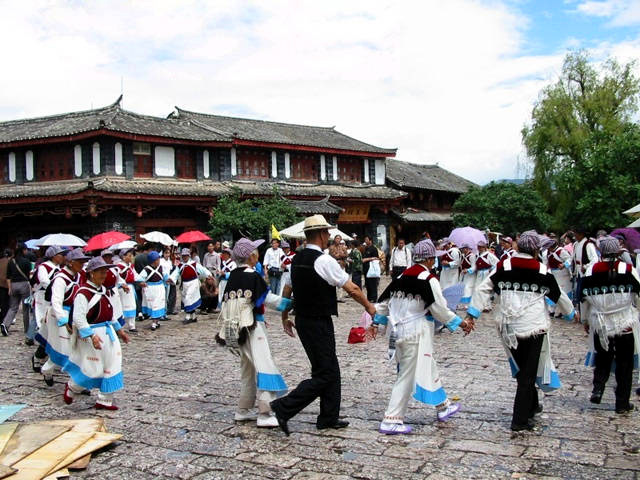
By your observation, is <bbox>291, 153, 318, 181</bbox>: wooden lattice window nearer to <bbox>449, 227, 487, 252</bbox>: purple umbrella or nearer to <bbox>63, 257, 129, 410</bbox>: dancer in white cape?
<bbox>449, 227, 487, 252</bbox>: purple umbrella

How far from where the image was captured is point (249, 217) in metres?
23.0

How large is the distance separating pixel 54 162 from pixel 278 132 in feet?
37.7

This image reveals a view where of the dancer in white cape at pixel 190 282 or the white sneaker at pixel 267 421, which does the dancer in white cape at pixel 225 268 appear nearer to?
the dancer in white cape at pixel 190 282

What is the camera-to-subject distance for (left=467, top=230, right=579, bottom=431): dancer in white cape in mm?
5957

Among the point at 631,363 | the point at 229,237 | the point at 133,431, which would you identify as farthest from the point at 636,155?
the point at 133,431

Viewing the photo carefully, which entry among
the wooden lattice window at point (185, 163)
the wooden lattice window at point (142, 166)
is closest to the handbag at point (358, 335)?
the wooden lattice window at point (142, 166)

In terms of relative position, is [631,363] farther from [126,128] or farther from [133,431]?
[126,128]

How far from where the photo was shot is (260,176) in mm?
28844

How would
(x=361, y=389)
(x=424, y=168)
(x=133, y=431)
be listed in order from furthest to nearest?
1. (x=424, y=168)
2. (x=361, y=389)
3. (x=133, y=431)

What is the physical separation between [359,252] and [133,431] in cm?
1112

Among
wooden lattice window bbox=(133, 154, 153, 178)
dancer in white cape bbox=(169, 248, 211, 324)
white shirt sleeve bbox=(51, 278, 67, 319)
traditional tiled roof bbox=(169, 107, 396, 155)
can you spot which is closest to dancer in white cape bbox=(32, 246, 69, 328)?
white shirt sleeve bbox=(51, 278, 67, 319)

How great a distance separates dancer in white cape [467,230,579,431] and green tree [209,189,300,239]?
17.2 m

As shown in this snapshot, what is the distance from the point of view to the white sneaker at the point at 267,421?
6203 millimetres

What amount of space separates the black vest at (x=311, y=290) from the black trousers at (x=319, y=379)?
80mm
